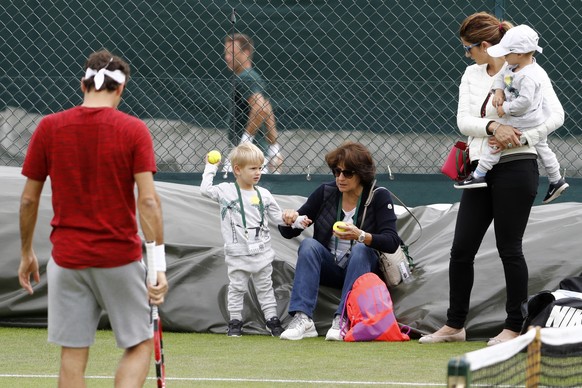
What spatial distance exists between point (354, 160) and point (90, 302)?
311cm

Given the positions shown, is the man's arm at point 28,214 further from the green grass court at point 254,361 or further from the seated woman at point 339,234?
the seated woman at point 339,234

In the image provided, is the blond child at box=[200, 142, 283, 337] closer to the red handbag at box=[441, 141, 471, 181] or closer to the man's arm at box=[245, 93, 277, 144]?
the red handbag at box=[441, 141, 471, 181]

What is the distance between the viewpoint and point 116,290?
428 cm

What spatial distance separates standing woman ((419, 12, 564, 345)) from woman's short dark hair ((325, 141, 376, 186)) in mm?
793

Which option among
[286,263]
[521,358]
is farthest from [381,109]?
[521,358]

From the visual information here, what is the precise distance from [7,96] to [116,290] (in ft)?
16.2

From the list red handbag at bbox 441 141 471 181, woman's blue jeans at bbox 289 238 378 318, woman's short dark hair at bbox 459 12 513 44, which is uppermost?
woman's short dark hair at bbox 459 12 513 44

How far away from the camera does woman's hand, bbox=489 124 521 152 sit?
6250mm

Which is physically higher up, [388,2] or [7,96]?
[388,2]

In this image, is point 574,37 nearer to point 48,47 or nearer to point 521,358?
point 48,47

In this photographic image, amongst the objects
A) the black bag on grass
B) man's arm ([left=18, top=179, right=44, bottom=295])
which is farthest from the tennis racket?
the black bag on grass

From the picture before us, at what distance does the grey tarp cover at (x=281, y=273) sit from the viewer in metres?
7.25

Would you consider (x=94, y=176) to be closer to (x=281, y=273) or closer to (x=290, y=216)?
(x=290, y=216)

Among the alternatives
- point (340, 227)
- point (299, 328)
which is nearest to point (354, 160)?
point (340, 227)
